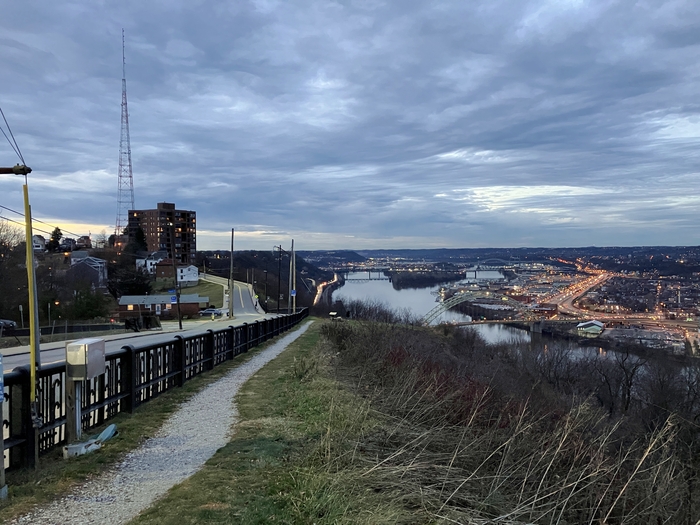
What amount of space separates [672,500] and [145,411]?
7.00m

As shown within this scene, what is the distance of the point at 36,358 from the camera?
5164 millimetres

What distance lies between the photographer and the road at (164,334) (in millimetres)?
16391

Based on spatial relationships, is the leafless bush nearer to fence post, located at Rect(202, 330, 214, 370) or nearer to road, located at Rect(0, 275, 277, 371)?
fence post, located at Rect(202, 330, 214, 370)

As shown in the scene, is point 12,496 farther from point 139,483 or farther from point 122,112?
point 122,112

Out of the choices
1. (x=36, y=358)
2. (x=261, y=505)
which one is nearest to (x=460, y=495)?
(x=261, y=505)

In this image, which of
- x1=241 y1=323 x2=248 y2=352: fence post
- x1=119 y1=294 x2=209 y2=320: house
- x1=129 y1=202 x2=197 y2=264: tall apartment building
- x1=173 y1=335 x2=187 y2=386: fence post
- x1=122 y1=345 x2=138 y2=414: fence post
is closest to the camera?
x1=122 y1=345 x2=138 y2=414: fence post

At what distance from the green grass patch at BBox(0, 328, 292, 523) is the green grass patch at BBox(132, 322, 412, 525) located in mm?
1046

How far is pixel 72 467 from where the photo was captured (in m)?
5.24

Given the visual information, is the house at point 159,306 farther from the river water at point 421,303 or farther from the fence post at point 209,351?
the fence post at point 209,351

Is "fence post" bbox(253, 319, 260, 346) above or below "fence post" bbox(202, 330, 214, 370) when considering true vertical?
below

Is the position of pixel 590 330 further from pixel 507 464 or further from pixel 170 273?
pixel 170 273

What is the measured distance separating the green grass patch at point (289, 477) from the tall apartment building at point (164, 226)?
119890 mm

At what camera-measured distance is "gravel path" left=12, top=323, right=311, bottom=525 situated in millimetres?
4227

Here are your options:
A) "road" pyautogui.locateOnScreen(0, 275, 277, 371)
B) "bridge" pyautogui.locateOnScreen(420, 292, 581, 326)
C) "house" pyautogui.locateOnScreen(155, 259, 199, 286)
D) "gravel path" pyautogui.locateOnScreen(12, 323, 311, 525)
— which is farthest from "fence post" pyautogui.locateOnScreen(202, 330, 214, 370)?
"house" pyautogui.locateOnScreen(155, 259, 199, 286)
